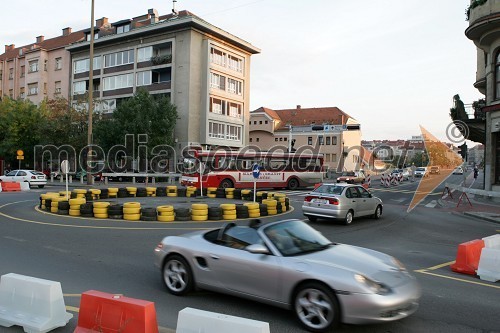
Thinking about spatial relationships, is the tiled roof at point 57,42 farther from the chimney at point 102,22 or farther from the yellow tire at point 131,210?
the yellow tire at point 131,210

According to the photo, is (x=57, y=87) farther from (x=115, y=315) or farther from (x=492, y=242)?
(x=115, y=315)

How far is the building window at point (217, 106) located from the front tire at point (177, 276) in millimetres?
45026

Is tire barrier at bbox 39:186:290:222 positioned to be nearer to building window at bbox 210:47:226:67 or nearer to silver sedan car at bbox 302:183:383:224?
A: silver sedan car at bbox 302:183:383:224

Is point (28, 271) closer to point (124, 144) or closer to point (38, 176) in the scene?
point (38, 176)

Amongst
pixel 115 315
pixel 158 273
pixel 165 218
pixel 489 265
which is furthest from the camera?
pixel 165 218

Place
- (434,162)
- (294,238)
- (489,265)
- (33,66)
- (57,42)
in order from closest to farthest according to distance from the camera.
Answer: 1. (294,238)
2. (489,265)
3. (434,162)
4. (33,66)
5. (57,42)

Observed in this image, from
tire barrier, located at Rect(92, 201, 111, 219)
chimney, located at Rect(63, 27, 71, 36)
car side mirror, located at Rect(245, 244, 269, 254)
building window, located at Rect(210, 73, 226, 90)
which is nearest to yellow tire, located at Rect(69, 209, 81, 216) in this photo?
tire barrier, located at Rect(92, 201, 111, 219)

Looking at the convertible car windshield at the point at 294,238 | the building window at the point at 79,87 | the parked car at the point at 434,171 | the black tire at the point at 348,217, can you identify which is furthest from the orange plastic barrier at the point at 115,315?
the building window at the point at 79,87

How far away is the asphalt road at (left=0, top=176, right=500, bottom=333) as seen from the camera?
17.3 feet

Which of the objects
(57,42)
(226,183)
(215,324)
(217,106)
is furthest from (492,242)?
(57,42)

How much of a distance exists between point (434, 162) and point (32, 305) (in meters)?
47.6

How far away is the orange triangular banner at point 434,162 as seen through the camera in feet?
81.1

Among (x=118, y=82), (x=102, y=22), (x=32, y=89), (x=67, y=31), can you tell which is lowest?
(x=118, y=82)

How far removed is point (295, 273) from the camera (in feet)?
16.4
